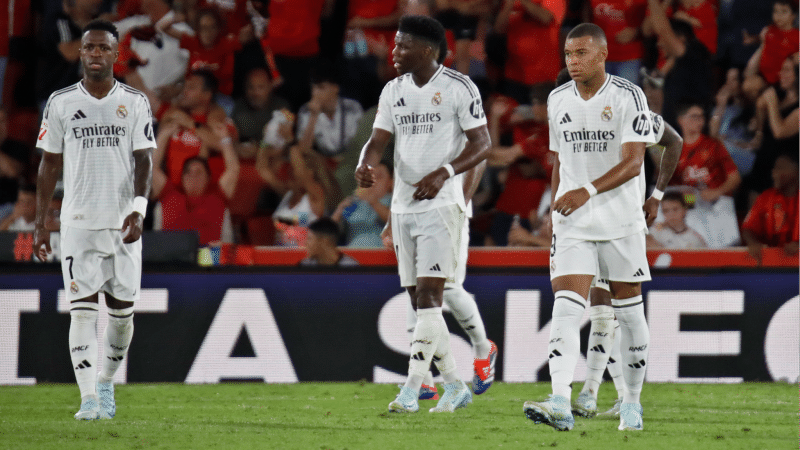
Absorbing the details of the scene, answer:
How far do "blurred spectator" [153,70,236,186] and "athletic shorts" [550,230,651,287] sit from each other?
17.9 feet

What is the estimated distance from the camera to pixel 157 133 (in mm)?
10266

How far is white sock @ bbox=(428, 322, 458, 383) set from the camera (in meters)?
6.23

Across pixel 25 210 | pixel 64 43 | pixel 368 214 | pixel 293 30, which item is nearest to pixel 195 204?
pixel 25 210

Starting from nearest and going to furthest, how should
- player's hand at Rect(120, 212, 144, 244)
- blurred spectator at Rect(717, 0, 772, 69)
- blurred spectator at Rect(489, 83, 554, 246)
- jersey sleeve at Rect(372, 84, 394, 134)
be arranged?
player's hand at Rect(120, 212, 144, 244) < jersey sleeve at Rect(372, 84, 394, 134) < blurred spectator at Rect(489, 83, 554, 246) < blurred spectator at Rect(717, 0, 772, 69)

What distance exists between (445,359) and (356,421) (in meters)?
0.71

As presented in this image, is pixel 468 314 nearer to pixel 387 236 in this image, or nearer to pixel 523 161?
pixel 387 236

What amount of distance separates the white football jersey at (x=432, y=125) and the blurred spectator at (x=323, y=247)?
8.19ft

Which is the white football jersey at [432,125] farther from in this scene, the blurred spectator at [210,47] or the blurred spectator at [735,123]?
the blurred spectator at [210,47]

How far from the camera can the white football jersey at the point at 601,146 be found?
17.0 ft

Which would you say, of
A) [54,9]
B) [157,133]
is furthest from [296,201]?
[54,9]

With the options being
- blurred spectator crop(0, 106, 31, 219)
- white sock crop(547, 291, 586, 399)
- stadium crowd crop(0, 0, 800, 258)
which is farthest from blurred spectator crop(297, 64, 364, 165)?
white sock crop(547, 291, 586, 399)

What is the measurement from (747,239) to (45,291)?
597 centimetres

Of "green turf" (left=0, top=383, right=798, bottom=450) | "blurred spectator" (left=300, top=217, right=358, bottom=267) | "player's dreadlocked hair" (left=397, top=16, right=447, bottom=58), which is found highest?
"player's dreadlocked hair" (left=397, top=16, right=447, bottom=58)

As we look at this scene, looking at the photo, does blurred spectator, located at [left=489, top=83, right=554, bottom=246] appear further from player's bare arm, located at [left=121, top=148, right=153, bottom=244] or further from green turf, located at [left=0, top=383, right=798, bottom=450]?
player's bare arm, located at [left=121, top=148, right=153, bottom=244]
